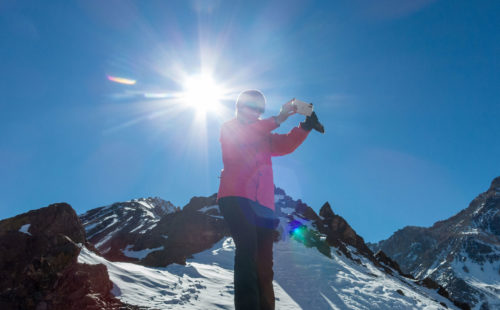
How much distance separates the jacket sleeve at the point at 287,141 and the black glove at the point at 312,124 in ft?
0.20

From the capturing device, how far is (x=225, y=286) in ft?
30.6

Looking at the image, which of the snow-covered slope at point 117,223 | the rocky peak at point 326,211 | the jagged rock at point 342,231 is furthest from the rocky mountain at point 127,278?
the snow-covered slope at point 117,223

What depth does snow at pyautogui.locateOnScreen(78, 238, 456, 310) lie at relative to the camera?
6559 millimetres

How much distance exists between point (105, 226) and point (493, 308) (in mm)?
173850

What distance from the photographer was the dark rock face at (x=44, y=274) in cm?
429

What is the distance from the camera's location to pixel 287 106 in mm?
3035

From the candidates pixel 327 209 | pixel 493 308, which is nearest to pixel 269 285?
pixel 327 209

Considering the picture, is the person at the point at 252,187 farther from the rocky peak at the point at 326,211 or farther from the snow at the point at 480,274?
the snow at the point at 480,274

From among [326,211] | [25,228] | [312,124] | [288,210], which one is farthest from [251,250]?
[326,211]

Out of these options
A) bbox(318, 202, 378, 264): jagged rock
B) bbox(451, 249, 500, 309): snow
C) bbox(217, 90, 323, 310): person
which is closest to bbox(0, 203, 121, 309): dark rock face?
bbox(217, 90, 323, 310): person

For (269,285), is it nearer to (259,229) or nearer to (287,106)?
(259,229)

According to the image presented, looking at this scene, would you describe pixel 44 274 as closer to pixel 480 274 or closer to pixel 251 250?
pixel 251 250

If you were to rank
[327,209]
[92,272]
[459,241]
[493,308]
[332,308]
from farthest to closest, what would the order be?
[459,241] → [493,308] → [327,209] → [332,308] → [92,272]

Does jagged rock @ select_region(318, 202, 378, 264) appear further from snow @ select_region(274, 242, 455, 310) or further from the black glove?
the black glove
